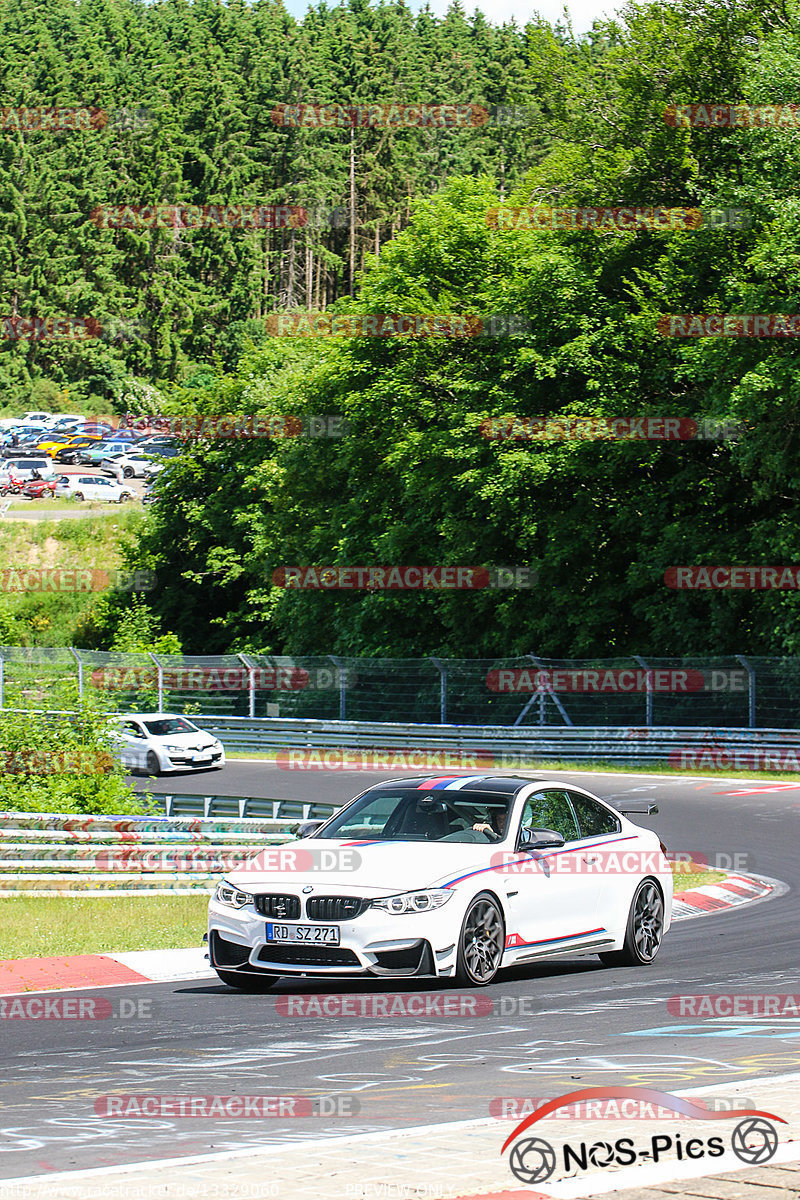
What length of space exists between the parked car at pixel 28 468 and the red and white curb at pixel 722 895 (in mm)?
70727

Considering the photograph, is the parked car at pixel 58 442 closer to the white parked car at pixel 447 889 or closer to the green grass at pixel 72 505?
the green grass at pixel 72 505

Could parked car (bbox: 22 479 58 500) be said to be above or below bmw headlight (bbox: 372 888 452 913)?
below

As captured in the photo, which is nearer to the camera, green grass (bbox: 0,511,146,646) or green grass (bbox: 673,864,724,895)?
green grass (bbox: 673,864,724,895)

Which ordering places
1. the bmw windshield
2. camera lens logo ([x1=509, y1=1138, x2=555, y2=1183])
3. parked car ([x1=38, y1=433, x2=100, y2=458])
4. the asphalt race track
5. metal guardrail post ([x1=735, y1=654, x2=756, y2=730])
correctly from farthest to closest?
parked car ([x1=38, y1=433, x2=100, y2=458])
metal guardrail post ([x1=735, y1=654, x2=756, y2=730])
the bmw windshield
the asphalt race track
camera lens logo ([x1=509, y1=1138, x2=555, y2=1183])

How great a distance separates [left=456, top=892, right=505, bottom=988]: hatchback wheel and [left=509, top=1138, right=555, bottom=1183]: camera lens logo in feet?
14.1

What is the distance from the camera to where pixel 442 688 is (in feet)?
120

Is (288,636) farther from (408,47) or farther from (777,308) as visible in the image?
(408,47)

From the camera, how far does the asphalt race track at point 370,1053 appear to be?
21.0ft

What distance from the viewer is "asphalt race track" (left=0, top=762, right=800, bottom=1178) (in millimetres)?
6410

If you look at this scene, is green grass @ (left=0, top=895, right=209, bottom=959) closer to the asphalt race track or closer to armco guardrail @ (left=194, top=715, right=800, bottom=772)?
the asphalt race track

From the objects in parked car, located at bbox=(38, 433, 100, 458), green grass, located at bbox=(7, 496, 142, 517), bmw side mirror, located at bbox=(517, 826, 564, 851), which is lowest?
green grass, located at bbox=(7, 496, 142, 517)

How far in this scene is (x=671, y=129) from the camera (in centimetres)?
3838

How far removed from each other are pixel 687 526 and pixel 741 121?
9303mm

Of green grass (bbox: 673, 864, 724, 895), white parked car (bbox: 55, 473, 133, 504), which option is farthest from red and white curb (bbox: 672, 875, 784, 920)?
white parked car (bbox: 55, 473, 133, 504)
